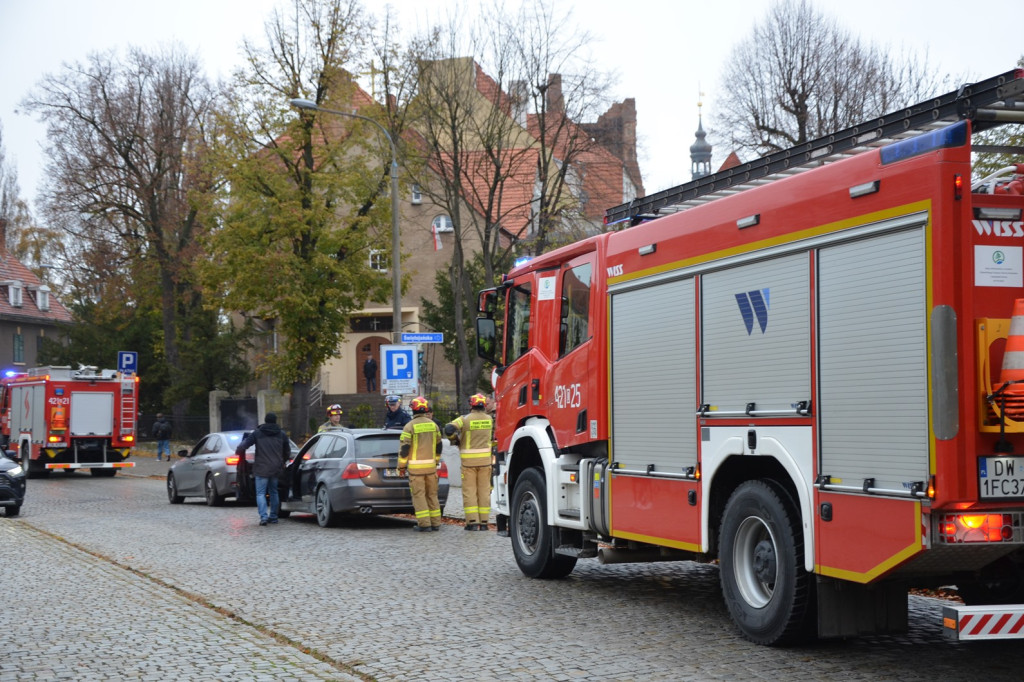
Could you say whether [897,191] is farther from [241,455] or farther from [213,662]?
[241,455]

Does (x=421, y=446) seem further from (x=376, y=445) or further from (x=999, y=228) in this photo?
(x=999, y=228)

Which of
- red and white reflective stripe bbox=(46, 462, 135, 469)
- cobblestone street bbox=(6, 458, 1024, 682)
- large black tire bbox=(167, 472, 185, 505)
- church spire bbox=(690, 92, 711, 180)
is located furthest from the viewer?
church spire bbox=(690, 92, 711, 180)

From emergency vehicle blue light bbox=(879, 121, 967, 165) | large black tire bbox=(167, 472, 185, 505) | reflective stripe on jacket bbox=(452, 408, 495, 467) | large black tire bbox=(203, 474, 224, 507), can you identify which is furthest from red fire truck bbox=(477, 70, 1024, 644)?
large black tire bbox=(167, 472, 185, 505)

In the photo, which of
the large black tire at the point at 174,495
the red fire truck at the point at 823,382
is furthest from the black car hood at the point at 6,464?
the red fire truck at the point at 823,382

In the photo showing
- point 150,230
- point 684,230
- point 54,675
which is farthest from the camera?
point 150,230

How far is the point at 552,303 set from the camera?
11.4 meters

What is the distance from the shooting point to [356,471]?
1692cm

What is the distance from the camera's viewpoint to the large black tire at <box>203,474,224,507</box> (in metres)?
21.3

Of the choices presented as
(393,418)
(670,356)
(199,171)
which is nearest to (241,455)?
(393,418)

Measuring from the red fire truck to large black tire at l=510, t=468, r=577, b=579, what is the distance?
587 mm

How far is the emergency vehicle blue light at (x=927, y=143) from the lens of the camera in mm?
6363

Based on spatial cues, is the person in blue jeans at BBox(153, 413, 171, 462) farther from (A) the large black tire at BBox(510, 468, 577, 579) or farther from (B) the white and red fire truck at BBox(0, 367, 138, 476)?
(A) the large black tire at BBox(510, 468, 577, 579)

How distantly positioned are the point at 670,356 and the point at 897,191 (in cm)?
269

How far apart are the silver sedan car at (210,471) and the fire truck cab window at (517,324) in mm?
9052
